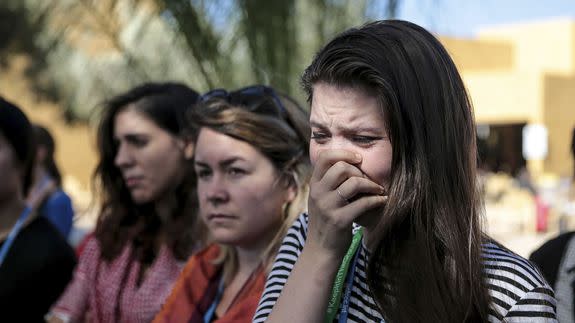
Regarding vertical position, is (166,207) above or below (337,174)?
above

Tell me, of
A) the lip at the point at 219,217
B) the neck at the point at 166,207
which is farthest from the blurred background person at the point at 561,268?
the neck at the point at 166,207

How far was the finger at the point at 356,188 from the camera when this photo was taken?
5.25 ft

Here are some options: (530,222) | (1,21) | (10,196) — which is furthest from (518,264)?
(1,21)

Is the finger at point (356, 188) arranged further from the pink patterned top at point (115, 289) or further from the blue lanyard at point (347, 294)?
the pink patterned top at point (115, 289)

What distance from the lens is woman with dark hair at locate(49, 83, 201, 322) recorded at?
3.36m

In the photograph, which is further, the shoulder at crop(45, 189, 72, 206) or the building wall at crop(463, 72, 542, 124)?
the building wall at crop(463, 72, 542, 124)

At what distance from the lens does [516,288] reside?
5.30 ft

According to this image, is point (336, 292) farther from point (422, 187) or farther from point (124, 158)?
point (124, 158)

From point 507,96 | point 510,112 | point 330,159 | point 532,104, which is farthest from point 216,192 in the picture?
point 507,96

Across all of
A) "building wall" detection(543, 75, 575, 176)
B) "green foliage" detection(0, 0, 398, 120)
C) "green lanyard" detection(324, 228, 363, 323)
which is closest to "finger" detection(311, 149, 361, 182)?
"green lanyard" detection(324, 228, 363, 323)

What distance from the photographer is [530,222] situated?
1720cm

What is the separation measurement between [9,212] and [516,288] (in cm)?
242

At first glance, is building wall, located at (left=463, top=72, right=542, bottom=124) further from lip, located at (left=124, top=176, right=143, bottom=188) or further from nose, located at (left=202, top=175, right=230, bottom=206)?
nose, located at (left=202, top=175, right=230, bottom=206)

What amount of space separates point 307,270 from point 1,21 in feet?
67.0
